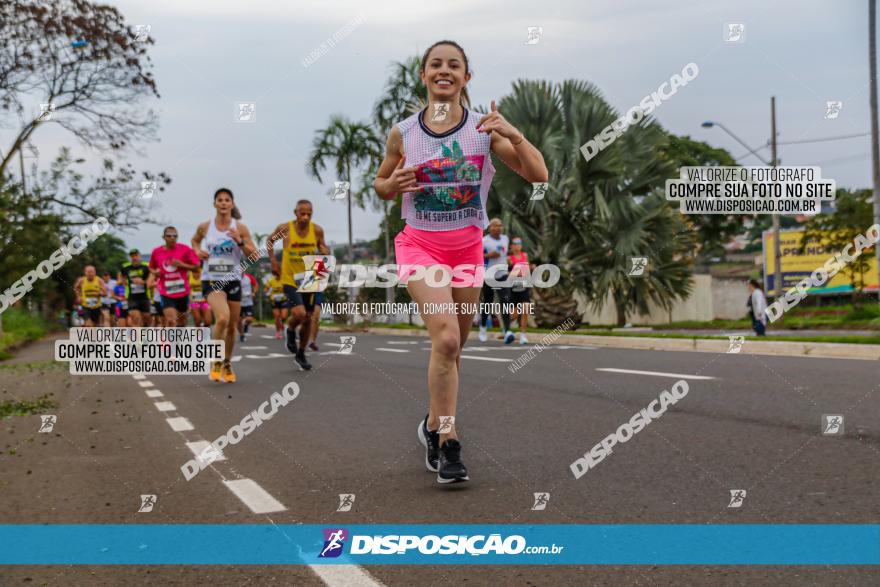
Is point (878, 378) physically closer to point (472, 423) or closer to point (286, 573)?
point (472, 423)

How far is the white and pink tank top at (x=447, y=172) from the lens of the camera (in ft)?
14.8

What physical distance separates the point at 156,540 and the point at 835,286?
40.2m

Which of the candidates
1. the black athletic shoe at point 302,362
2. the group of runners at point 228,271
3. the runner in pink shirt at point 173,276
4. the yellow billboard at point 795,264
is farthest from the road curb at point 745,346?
the yellow billboard at point 795,264

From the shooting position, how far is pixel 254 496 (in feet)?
14.1

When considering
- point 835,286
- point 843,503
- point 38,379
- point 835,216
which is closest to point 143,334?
point 38,379

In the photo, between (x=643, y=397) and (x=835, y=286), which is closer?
(x=643, y=397)

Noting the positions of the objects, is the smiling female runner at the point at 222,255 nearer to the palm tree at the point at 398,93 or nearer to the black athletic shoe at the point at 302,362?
the black athletic shoe at the point at 302,362

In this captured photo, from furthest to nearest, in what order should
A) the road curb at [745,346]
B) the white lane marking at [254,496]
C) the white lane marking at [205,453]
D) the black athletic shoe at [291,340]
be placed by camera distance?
1. the black athletic shoe at [291,340]
2. the road curb at [745,346]
3. the white lane marking at [205,453]
4. the white lane marking at [254,496]

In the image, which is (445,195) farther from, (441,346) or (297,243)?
(297,243)

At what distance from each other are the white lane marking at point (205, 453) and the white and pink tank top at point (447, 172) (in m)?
2.05

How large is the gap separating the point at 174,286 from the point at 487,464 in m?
10.4

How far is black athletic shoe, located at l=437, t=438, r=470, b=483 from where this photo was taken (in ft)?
14.1

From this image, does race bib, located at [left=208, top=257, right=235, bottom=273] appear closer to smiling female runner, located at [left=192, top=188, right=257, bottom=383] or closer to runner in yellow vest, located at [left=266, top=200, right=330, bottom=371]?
smiling female runner, located at [left=192, top=188, right=257, bottom=383]

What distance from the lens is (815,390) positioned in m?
7.31
